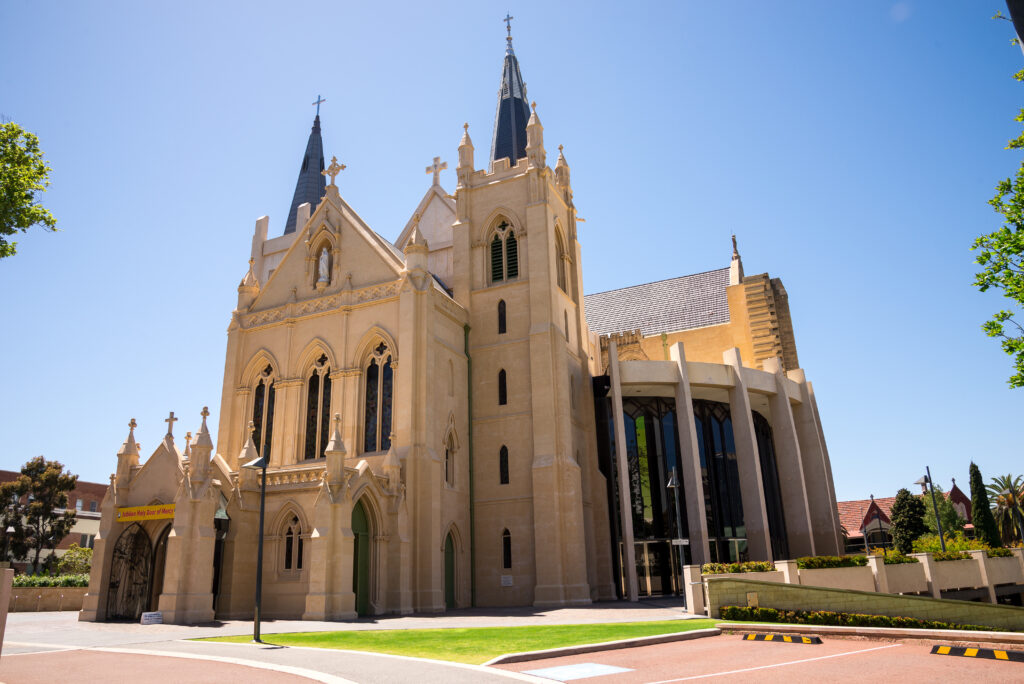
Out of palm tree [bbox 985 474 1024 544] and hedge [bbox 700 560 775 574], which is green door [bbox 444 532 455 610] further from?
palm tree [bbox 985 474 1024 544]

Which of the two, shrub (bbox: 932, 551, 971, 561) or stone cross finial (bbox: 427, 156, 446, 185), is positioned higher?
stone cross finial (bbox: 427, 156, 446, 185)

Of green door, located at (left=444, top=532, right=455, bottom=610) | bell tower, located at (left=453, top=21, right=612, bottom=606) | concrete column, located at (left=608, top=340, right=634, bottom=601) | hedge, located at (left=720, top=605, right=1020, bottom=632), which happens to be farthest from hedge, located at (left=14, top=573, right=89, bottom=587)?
hedge, located at (left=720, top=605, right=1020, bottom=632)

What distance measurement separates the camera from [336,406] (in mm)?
31391

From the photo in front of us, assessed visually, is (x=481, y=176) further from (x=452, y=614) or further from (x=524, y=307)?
(x=452, y=614)

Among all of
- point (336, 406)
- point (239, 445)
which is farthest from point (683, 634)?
point (239, 445)

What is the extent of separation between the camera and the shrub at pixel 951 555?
30719 mm

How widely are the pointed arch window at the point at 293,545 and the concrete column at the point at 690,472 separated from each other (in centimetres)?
1761

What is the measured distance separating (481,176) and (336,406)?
48.8 ft

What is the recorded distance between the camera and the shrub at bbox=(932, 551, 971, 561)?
101 feet

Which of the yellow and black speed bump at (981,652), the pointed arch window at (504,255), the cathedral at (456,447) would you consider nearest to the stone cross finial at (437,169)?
the cathedral at (456,447)

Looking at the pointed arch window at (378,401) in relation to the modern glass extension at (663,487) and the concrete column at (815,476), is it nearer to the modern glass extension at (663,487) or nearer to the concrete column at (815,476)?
the modern glass extension at (663,487)

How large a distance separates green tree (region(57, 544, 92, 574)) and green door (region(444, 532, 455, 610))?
3340 cm

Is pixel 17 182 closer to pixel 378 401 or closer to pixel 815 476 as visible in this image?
pixel 378 401

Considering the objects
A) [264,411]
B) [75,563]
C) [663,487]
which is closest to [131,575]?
[264,411]
